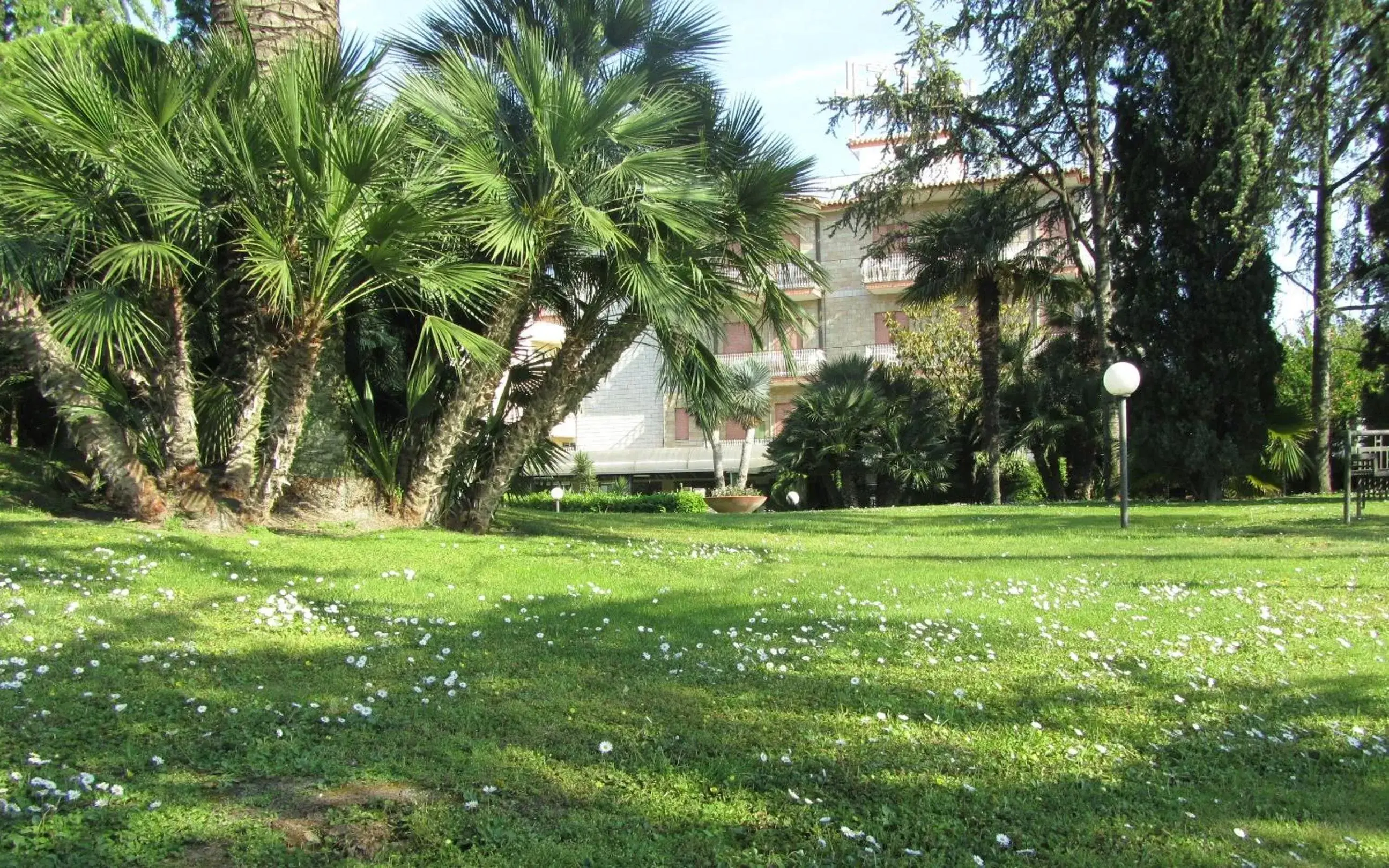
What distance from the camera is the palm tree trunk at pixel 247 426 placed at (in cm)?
878

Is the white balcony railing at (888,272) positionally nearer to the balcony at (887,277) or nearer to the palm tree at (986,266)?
the balcony at (887,277)

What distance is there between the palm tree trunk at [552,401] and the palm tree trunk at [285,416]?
2220mm

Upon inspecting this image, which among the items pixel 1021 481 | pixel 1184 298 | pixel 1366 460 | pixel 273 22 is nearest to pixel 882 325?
pixel 1021 481

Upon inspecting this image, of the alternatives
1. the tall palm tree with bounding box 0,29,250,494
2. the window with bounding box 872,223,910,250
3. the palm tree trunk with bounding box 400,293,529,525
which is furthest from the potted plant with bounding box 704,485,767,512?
the tall palm tree with bounding box 0,29,250,494

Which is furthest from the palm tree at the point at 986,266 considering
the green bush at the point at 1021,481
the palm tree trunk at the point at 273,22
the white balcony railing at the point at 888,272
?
the palm tree trunk at the point at 273,22

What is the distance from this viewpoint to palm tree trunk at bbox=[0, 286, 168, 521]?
8172mm

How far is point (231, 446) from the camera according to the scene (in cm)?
902

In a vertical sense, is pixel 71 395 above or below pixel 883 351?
below

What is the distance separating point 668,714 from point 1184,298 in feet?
58.5

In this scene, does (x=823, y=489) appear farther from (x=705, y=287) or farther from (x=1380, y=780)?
(x=1380, y=780)

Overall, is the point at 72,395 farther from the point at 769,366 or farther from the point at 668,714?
the point at 769,366

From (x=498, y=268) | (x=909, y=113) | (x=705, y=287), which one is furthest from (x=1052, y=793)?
(x=909, y=113)

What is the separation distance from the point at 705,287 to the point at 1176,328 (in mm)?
12389

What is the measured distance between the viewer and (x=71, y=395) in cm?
827
